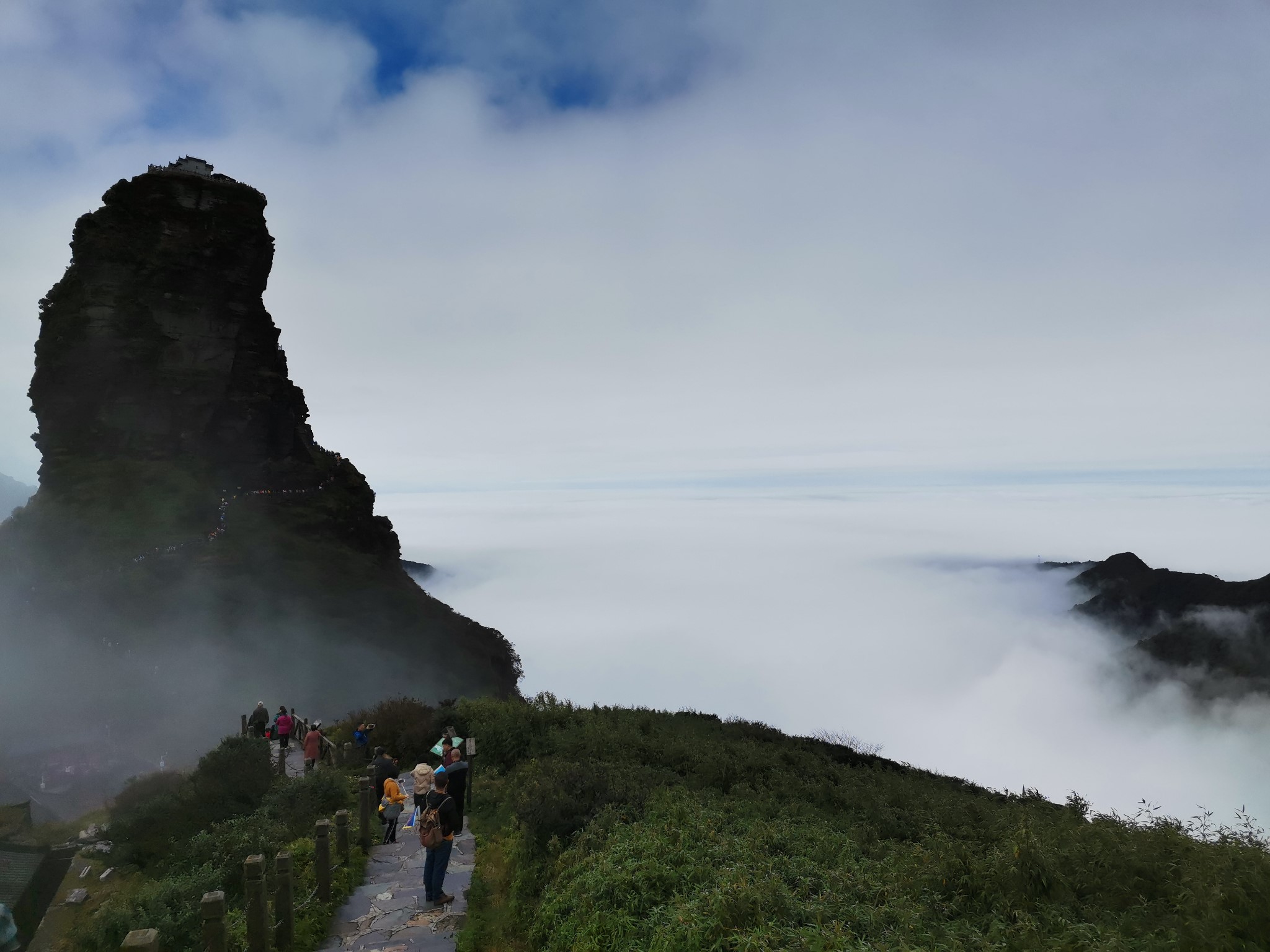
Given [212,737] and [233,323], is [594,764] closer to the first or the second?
[212,737]

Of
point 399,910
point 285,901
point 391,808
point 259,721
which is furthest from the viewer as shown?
point 259,721

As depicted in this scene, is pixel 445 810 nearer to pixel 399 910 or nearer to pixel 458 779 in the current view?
pixel 399 910

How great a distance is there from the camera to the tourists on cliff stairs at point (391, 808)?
12008 mm

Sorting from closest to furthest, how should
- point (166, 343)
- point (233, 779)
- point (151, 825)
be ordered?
point (151, 825), point (233, 779), point (166, 343)

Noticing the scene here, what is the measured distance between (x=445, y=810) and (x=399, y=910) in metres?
1.54

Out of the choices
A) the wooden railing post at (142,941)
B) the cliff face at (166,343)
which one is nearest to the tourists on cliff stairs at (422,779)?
the wooden railing post at (142,941)

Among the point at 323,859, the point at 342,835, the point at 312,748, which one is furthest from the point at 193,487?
the point at 323,859

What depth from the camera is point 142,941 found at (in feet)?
17.3

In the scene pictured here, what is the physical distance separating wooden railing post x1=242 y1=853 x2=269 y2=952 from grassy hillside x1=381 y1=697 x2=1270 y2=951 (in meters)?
2.08

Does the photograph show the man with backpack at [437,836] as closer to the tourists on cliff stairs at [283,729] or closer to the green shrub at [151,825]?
the green shrub at [151,825]

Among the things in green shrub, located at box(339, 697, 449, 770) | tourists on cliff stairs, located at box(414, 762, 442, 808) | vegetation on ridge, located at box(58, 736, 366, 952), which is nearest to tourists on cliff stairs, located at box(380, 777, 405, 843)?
vegetation on ridge, located at box(58, 736, 366, 952)

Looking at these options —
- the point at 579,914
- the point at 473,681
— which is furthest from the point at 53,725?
the point at 579,914

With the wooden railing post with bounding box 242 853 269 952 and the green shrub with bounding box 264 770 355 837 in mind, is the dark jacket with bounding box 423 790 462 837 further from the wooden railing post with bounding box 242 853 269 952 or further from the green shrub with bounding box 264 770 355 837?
the green shrub with bounding box 264 770 355 837

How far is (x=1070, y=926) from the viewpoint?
5.37 meters
